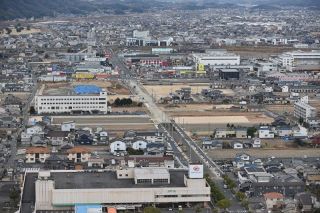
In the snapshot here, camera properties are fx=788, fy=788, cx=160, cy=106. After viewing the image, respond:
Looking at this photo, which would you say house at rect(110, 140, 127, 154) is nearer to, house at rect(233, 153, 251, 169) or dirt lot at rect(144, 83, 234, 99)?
house at rect(233, 153, 251, 169)

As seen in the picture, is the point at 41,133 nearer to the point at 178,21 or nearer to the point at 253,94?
the point at 253,94

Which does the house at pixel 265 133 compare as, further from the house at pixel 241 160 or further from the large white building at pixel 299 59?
the large white building at pixel 299 59

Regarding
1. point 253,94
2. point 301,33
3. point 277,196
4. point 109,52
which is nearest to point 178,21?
point 301,33

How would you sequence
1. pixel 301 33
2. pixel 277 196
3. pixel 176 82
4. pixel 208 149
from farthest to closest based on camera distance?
pixel 301 33 → pixel 176 82 → pixel 208 149 → pixel 277 196

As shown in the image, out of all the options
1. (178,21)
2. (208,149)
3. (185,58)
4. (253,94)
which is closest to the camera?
(208,149)

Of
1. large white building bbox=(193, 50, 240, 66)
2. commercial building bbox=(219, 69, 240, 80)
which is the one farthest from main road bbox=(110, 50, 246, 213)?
large white building bbox=(193, 50, 240, 66)

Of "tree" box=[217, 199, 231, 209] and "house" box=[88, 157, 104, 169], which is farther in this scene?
"house" box=[88, 157, 104, 169]
